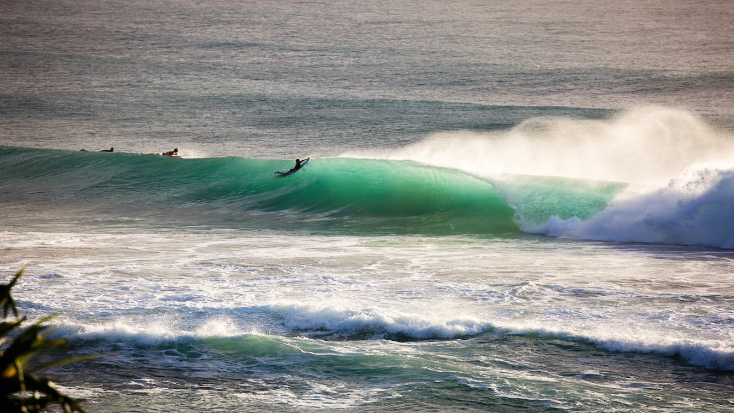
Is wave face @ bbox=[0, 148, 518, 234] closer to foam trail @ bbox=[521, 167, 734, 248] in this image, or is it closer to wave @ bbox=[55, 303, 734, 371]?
foam trail @ bbox=[521, 167, 734, 248]

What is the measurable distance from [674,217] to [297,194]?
9.03 meters

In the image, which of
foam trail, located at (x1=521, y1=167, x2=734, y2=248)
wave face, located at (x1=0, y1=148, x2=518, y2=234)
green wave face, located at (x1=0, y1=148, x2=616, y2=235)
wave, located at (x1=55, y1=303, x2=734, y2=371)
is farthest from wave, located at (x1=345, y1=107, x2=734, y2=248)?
wave, located at (x1=55, y1=303, x2=734, y2=371)

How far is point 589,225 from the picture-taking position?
15.5 m

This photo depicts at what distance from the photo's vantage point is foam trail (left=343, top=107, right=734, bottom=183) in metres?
21.6

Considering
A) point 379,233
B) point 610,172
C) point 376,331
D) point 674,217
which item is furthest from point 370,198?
point 376,331

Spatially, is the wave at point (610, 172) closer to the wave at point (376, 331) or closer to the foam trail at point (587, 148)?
the foam trail at point (587, 148)

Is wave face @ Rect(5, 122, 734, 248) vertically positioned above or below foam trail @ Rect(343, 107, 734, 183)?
below

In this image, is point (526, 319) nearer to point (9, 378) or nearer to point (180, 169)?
point (9, 378)

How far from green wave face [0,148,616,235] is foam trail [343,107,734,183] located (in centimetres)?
166

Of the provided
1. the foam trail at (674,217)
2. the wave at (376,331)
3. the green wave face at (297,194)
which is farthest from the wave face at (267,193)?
the wave at (376,331)

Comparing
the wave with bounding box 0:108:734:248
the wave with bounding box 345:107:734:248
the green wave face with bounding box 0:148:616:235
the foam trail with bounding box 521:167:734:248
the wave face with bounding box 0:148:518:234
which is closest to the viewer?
the foam trail with bounding box 521:167:734:248

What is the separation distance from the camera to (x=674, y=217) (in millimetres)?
14906

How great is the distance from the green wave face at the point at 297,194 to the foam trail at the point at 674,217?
2.30 feet

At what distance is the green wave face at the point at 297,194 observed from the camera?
16.9 m
